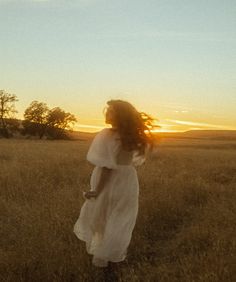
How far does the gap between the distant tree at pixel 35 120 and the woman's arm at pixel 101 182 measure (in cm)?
6697

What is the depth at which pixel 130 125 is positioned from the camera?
5.93 metres

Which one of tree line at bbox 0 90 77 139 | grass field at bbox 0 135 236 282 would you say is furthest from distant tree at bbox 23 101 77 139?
grass field at bbox 0 135 236 282

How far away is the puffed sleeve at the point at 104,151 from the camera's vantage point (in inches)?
232

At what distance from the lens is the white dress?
19.6 ft

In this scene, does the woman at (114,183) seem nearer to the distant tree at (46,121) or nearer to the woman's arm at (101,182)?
the woman's arm at (101,182)

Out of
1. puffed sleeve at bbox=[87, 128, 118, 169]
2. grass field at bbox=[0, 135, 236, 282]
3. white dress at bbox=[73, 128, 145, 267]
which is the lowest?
grass field at bbox=[0, 135, 236, 282]

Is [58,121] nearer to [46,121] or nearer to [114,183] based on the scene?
[46,121]

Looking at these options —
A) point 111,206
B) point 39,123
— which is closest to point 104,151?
point 111,206

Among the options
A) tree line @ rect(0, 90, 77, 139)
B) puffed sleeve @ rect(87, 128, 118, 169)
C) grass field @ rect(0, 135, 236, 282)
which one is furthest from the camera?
tree line @ rect(0, 90, 77, 139)

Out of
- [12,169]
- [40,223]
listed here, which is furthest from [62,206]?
[12,169]

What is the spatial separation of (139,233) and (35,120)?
220ft

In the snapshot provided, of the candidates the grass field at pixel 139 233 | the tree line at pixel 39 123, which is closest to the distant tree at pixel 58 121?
the tree line at pixel 39 123

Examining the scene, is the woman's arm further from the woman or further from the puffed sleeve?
the puffed sleeve

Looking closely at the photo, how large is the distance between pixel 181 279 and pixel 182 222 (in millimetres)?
3104
